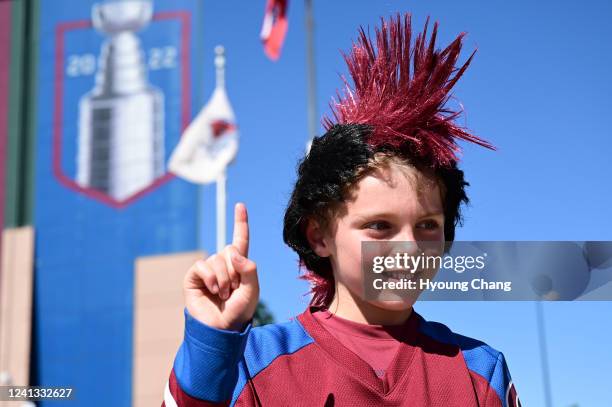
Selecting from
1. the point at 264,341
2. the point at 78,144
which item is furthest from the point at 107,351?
the point at 264,341

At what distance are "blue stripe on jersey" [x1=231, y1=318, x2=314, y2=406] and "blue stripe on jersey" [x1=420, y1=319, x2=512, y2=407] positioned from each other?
316mm

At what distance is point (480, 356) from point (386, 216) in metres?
0.42

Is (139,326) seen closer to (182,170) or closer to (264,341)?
(182,170)

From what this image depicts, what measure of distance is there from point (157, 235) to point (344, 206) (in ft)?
60.3

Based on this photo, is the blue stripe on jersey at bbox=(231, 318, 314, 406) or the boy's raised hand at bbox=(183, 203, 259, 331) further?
the blue stripe on jersey at bbox=(231, 318, 314, 406)

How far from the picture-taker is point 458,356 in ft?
6.90

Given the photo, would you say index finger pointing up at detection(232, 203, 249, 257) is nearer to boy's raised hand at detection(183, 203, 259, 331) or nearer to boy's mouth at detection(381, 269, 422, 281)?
boy's raised hand at detection(183, 203, 259, 331)

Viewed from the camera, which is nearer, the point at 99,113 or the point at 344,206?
the point at 344,206

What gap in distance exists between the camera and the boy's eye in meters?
2.06

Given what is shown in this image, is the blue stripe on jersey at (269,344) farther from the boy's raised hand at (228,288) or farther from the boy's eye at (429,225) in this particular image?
the boy's eye at (429,225)

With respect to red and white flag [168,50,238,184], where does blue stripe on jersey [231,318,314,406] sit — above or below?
below

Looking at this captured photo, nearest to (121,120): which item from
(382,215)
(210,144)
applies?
(210,144)

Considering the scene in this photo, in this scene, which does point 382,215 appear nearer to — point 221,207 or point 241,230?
point 241,230

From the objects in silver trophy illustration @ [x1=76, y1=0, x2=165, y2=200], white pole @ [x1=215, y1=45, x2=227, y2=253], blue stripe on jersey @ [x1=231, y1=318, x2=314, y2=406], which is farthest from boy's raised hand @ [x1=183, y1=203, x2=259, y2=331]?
silver trophy illustration @ [x1=76, y1=0, x2=165, y2=200]
